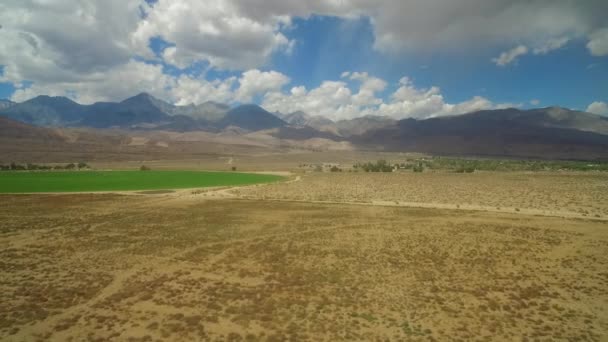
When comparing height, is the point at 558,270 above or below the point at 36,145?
below

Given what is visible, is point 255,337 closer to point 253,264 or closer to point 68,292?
point 253,264

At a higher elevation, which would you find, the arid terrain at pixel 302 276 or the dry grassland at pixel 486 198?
the dry grassland at pixel 486 198

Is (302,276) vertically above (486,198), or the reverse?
(486,198)

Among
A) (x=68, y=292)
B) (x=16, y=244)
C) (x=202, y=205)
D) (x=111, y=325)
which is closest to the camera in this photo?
(x=111, y=325)

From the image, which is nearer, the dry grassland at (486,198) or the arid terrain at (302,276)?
the arid terrain at (302,276)

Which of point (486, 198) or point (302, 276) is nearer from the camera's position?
point (302, 276)

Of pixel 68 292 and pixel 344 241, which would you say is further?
pixel 344 241

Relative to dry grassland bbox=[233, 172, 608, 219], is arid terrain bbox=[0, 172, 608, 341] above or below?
below

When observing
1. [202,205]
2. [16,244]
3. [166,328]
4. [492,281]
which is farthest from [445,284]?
[202,205]
